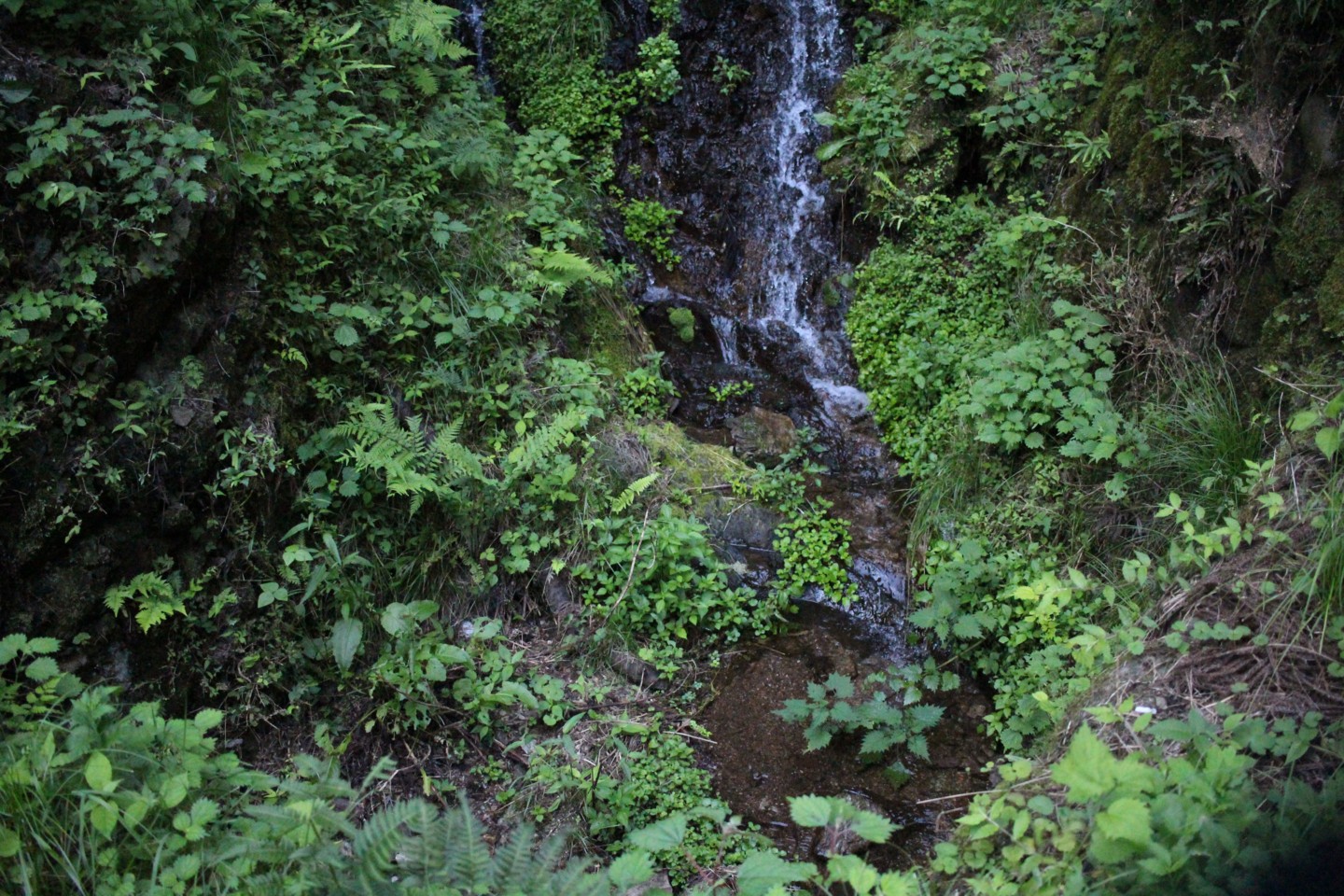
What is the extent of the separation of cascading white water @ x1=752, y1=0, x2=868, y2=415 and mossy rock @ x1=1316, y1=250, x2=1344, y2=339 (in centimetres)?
325

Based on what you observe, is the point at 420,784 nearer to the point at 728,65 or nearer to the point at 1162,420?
the point at 1162,420

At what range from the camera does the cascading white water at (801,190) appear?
23.2 ft

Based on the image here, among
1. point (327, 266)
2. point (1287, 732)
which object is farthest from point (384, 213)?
point (1287, 732)

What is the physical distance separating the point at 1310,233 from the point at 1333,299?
41cm

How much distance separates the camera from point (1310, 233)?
3.86 meters

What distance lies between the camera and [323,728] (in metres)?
3.85

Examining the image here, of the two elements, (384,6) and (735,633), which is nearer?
(735,633)

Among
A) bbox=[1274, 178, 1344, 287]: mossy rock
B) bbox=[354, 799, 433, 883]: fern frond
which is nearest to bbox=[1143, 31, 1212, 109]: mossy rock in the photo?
bbox=[1274, 178, 1344, 287]: mossy rock

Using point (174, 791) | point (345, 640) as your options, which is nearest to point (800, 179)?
point (345, 640)

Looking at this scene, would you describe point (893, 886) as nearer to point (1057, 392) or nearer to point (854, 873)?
point (854, 873)

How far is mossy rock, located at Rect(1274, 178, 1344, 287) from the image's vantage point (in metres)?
3.78

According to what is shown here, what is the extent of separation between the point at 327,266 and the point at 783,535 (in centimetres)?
317

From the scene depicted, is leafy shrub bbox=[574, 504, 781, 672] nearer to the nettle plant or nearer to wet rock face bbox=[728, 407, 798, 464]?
the nettle plant

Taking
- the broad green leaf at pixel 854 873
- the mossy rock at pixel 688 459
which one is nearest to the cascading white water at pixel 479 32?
the mossy rock at pixel 688 459
